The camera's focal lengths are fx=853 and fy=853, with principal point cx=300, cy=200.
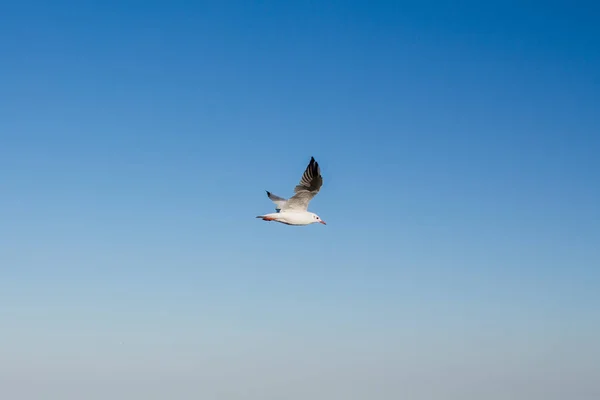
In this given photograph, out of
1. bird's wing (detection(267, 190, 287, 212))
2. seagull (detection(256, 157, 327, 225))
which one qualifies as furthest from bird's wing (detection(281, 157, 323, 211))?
bird's wing (detection(267, 190, 287, 212))

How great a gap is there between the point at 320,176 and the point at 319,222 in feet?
15.7

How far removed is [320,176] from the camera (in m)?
40.8

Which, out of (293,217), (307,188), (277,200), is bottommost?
(293,217)

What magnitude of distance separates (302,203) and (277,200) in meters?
4.11

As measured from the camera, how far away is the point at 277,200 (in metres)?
47.2

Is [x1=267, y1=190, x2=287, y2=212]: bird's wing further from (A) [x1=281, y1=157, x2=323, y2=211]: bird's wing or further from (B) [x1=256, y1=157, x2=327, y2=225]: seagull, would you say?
(A) [x1=281, y1=157, x2=323, y2=211]: bird's wing

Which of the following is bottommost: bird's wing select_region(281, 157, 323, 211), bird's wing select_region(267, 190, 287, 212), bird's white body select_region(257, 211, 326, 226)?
bird's white body select_region(257, 211, 326, 226)

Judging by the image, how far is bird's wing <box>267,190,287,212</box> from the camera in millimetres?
45287

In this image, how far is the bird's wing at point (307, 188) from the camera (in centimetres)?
4084

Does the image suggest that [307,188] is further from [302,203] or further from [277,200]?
[277,200]

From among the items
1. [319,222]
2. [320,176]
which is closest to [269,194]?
[319,222]

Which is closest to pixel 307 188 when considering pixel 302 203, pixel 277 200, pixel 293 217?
pixel 302 203

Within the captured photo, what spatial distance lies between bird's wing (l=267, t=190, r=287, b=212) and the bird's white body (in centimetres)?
126

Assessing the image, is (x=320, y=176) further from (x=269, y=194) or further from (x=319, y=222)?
(x=269, y=194)
